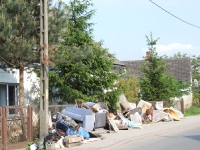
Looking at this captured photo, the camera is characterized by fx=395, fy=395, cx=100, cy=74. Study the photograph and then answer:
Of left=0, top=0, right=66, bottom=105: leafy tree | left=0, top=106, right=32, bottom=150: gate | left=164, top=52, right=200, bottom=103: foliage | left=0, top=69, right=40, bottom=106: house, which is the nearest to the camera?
left=0, top=106, right=32, bottom=150: gate

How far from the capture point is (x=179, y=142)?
15.1 m

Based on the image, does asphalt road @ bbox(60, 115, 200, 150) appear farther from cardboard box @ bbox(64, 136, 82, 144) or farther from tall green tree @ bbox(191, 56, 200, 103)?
tall green tree @ bbox(191, 56, 200, 103)

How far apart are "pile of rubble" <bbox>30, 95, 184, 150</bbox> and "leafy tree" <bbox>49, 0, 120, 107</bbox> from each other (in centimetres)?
123

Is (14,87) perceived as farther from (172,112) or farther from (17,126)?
(172,112)

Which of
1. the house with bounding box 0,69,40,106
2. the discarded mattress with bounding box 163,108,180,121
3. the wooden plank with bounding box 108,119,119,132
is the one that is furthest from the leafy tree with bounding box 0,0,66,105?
the discarded mattress with bounding box 163,108,180,121

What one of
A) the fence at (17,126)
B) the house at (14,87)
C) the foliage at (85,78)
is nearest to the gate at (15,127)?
the fence at (17,126)

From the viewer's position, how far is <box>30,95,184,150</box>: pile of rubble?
14078 mm

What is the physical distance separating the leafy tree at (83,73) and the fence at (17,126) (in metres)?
5.62

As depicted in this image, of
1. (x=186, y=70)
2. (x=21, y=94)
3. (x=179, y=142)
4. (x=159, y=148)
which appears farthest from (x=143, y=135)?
(x=186, y=70)

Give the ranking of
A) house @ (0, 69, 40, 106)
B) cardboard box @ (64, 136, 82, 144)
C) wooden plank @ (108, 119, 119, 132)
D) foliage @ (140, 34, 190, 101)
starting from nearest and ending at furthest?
→ cardboard box @ (64, 136, 82, 144)
wooden plank @ (108, 119, 119, 132)
house @ (0, 69, 40, 106)
foliage @ (140, 34, 190, 101)

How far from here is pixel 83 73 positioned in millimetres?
20219

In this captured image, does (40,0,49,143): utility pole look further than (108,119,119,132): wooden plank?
No

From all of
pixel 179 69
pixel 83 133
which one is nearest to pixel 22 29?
pixel 83 133

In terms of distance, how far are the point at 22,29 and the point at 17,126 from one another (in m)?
3.51
